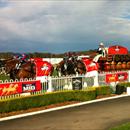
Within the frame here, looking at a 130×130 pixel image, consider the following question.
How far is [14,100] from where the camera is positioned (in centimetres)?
1642

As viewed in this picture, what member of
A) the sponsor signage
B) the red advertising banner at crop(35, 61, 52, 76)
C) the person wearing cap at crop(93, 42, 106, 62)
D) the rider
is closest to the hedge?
the sponsor signage

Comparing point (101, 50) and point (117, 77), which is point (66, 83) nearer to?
point (117, 77)

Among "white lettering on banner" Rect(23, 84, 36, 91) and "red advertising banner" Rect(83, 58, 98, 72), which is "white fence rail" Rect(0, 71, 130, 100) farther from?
"red advertising banner" Rect(83, 58, 98, 72)

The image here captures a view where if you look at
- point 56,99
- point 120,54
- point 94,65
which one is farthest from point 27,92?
point 120,54

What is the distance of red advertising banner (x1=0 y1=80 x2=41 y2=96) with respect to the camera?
16719 millimetres

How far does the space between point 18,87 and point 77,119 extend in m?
4.17

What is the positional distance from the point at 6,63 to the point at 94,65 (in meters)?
6.62

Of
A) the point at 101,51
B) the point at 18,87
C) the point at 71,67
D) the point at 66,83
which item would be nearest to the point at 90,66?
the point at 71,67

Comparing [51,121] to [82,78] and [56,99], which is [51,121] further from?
[82,78]

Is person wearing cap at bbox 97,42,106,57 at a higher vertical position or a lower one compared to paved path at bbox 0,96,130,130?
higher

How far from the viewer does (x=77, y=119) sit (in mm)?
14336

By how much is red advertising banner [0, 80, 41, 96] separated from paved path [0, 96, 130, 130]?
2.16 m

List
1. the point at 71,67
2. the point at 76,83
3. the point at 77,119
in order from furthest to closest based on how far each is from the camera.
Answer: the point at 71,67 → the point at 76,83 → the point at 77,119

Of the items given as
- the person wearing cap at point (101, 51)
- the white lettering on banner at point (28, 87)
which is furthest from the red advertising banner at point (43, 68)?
the person wearing cap at point (101, 51)
